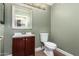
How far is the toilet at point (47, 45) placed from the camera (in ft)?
5.16

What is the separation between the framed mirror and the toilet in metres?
0.30

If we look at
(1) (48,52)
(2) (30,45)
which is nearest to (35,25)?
(2) (30,45)

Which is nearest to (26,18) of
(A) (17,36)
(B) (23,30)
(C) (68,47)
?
(B) (23,30)

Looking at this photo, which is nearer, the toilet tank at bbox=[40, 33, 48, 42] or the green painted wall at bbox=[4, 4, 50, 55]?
the green painted wall at bbox=[4, 4, 50, 55]

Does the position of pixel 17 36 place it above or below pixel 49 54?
above

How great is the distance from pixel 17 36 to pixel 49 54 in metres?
0.64

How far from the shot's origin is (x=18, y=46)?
5.09ft

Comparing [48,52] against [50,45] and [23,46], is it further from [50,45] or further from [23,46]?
[23,46]

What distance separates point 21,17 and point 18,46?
0.51m

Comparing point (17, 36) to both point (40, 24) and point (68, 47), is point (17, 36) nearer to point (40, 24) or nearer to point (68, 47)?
point (40, 24)

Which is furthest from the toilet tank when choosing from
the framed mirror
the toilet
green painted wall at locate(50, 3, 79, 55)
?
the framed mirror

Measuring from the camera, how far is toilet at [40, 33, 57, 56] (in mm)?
1573

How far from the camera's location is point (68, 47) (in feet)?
5.25

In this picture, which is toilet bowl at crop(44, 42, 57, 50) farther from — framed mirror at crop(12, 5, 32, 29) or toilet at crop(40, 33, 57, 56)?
framed mirror at crop(12, 5, 32, 29)
